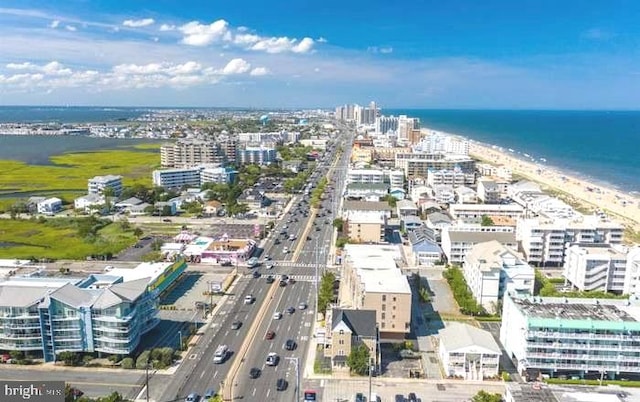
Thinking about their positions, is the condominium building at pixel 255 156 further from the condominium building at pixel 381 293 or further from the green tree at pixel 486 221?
the condominium building at pixel 381 293

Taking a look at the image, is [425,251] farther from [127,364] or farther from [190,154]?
[190,154]

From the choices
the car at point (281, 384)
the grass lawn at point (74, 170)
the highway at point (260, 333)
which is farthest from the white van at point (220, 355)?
the grass lawn at point (74, 170)

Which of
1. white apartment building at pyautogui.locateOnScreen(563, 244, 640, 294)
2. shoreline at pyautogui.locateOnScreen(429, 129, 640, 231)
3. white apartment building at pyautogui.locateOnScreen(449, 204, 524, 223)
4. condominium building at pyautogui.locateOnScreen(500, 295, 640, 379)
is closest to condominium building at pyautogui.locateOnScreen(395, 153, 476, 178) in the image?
shoreline at pyautogui.locateOnScreen(429, 129, 640, 231)

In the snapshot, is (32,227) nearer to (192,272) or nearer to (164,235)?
(164,235)

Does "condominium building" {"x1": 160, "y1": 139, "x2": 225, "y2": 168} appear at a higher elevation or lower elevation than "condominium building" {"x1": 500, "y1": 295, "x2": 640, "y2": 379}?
higher

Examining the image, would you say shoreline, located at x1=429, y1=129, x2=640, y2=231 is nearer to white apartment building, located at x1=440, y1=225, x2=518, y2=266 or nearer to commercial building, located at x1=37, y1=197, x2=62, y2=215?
white apartment building, located at x1=440, y1=225, x2=518, y2=266

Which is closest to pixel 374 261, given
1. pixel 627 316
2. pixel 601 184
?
pixel 627 316
